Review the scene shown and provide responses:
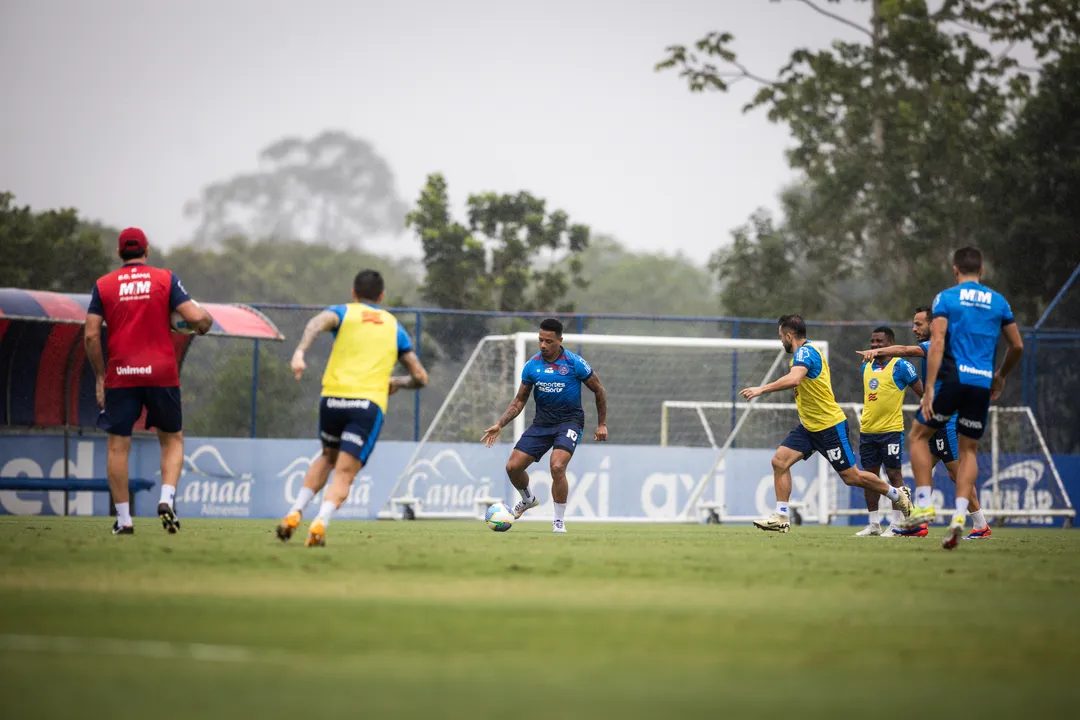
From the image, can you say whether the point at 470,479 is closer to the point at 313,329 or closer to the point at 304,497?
the point at 304,497

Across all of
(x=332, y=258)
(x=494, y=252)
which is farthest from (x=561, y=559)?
(x=332, y=258)

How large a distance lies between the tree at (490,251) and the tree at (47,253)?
357 inches

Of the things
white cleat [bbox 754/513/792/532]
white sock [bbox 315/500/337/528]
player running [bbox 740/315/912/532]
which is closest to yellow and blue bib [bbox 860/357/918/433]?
player running [bbox 740/315/912/532]

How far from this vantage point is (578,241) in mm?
39438

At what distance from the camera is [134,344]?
37.5 feet

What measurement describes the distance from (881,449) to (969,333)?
496 cm

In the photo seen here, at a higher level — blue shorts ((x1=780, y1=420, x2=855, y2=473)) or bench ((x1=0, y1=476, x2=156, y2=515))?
blue shorts ((x1=780, y1=420, x2=855, y2=473))

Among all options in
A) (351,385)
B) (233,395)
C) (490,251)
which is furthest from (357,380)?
(490,251)

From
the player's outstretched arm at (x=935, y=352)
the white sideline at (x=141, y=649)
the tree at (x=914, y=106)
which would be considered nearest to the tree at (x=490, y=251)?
the tree at (x=914, y=106)

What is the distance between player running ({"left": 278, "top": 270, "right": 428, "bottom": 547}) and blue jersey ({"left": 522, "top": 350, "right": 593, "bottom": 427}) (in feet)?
15.7

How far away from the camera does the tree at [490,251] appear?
121 feet

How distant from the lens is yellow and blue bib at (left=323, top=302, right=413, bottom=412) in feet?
35.0

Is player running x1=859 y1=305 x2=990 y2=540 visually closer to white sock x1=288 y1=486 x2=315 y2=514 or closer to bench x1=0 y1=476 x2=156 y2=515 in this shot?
white sock x1=288 y1=486 x2=315 y2=514

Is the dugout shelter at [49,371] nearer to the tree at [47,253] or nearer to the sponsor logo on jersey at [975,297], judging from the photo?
the sponsor logo on jersey at [975,297]
